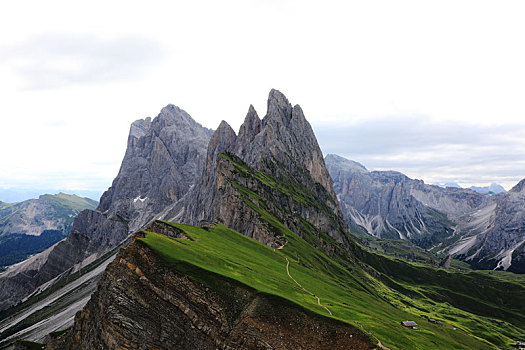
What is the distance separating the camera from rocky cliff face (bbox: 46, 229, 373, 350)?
37312 mm

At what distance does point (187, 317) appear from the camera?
1548 inches

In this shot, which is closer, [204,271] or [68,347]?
[204,271]

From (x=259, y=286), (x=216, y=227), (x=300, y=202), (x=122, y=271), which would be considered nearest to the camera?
(x=122, y=271)

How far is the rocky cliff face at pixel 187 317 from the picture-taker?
37.3 m

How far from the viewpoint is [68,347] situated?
156ft

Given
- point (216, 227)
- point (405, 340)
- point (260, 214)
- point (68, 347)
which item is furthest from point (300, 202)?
point (68, 347)

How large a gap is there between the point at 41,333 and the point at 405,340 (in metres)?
177

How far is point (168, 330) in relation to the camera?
38250mm

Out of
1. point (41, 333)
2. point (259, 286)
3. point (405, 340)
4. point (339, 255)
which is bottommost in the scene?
point (41, 333)

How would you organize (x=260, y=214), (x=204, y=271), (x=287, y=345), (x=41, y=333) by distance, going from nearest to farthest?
1. (x=287, y=345)
2. (x=204, y=271)
3. (x=260, y=214)
4. (x=41, y=333)

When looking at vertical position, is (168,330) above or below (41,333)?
above

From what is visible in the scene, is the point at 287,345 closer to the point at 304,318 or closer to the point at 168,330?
the point at 304,318

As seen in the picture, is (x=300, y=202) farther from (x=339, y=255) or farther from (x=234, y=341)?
(x=234, y=341)

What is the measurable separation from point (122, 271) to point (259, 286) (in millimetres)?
20898
